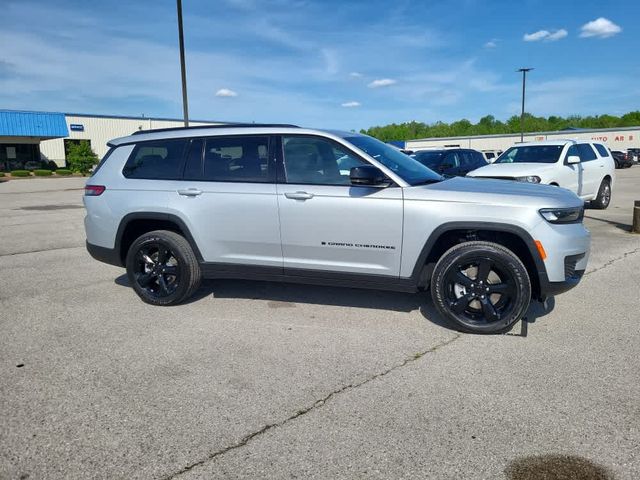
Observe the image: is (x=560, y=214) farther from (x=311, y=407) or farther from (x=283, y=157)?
(x=311, y=407)

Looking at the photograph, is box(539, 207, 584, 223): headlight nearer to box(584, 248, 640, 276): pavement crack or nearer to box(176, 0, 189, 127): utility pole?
box(584, 248, 640, 276): pavement crack

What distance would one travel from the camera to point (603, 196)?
1288cm

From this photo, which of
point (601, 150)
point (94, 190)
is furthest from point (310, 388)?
point (601, 150)

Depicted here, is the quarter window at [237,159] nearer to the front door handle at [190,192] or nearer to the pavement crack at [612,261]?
the front door handle at [190,192]

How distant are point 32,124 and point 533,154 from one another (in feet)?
161

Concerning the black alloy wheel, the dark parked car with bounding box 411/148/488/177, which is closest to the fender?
the black alloy wheel

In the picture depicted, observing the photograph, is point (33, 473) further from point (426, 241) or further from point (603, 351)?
point (603, 351)

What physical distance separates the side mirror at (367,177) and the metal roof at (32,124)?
51.9 meters

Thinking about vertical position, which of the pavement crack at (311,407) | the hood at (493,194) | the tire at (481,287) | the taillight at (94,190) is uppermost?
the taillight at (94,190)

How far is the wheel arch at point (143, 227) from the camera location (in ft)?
16.2

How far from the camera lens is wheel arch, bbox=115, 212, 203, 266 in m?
4.95

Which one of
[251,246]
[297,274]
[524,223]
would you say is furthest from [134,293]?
[524,223]

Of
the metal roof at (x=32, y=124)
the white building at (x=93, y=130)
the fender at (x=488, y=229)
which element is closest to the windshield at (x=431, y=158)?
the fender at (x=488, y=229)

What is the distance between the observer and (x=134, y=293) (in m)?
5.66
